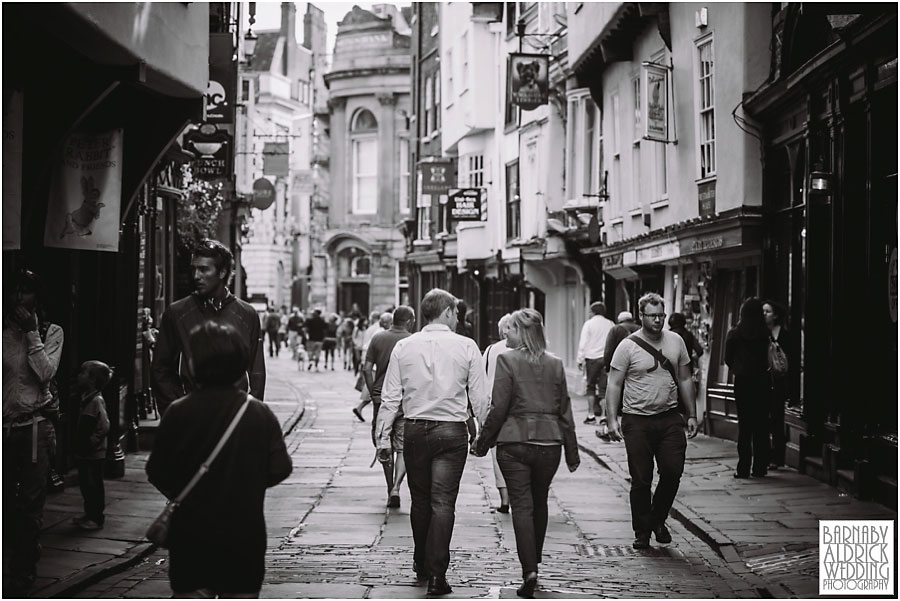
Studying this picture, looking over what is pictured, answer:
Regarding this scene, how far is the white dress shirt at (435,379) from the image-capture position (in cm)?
876

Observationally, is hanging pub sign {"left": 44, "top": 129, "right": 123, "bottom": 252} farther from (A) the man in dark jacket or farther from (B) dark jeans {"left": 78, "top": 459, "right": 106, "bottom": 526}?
(A) the man in dark jacket

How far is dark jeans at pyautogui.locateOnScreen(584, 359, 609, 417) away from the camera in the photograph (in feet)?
70.3

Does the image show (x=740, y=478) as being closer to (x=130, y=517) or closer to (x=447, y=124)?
(x=130, y=517)

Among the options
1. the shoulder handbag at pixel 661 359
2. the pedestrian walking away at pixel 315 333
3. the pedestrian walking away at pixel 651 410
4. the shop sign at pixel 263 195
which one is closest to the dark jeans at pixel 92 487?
the pedestrian walking away at pixel 651 410

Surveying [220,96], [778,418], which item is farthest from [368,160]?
[778,418]

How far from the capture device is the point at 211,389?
5.77 meters

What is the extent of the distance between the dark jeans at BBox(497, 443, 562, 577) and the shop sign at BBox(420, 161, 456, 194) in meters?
32.5

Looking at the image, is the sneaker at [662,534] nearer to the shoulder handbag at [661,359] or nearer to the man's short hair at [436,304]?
the shoulder handbag at [661,359]

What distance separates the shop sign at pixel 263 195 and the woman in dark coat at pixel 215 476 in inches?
1312

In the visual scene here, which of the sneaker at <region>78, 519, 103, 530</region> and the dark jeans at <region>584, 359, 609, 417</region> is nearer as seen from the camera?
the sneaker at <region>78, 519, 103, 530</region>

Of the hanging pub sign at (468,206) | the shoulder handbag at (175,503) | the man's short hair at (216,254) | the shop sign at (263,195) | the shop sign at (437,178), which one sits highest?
the shop sign at (437,178)

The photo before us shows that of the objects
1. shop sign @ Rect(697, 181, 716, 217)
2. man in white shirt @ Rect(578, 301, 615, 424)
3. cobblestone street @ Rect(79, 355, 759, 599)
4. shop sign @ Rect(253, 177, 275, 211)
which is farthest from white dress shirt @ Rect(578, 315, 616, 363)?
shop sign @ Rect(253, 177, 275, 211)

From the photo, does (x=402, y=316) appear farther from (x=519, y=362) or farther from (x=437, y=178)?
(x=437, y=178)

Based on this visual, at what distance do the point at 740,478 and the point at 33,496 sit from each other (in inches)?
318
